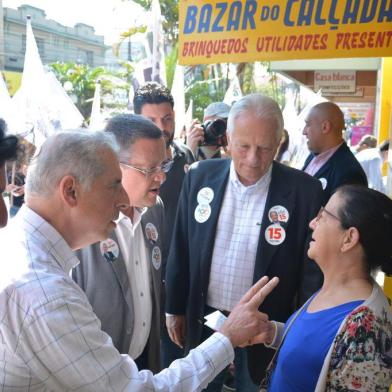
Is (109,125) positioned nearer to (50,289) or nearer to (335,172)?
(50,289)

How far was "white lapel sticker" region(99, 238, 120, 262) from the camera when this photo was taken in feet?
6.72

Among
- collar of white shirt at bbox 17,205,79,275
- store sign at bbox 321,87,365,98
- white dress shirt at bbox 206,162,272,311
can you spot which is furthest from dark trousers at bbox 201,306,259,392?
store sign at bbox 321,87,365,98

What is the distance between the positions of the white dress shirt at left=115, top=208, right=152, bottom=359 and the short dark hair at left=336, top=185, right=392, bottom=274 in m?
0.93

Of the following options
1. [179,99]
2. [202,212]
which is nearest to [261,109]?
[202,212]

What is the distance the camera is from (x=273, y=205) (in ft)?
8.18

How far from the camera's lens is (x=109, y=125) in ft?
7.48

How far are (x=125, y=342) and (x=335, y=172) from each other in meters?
3.02

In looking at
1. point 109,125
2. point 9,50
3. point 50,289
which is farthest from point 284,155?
point 9,50

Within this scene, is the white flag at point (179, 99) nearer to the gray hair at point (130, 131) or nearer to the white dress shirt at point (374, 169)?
the white dress shirt at point (374, 169)

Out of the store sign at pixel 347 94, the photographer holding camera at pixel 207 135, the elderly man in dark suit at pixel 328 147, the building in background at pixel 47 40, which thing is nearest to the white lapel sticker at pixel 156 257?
the photographer holding camera at pixel 207 135

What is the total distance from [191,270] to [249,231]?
15.7 inches

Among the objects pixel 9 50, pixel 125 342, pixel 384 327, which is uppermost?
pixel 9 50

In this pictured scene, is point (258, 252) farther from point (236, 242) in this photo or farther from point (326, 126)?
point (326, 126)

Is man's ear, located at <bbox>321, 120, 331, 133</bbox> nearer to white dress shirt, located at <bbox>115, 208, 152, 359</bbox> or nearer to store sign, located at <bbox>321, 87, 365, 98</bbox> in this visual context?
white dress shirt, located at <bbox>115, 208, 152, 359</bbox>
